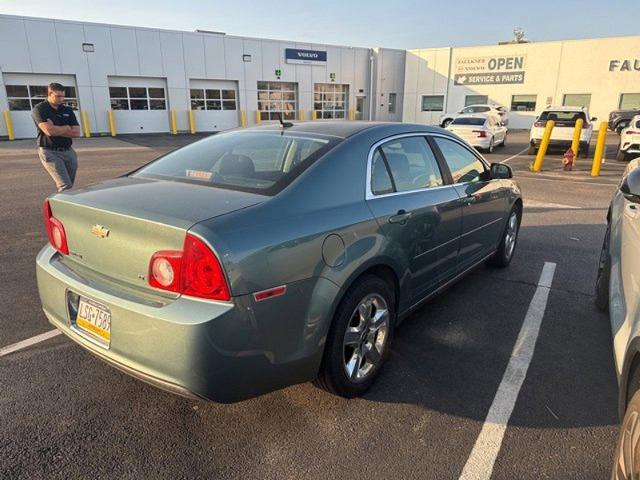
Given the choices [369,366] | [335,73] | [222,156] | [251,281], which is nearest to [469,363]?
[369,366]

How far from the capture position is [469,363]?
3.26 m

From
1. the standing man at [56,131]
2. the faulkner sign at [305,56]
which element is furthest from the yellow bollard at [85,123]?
the standing man at [56,131]

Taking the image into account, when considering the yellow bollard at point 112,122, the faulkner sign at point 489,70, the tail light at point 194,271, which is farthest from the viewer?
the faulkner sign at point 489,70

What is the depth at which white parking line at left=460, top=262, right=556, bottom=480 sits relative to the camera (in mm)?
2322

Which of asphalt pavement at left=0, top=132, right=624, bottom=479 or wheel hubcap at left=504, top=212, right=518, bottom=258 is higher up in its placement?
wheel hubcap at left=504, top=212, right=518, bottom=258

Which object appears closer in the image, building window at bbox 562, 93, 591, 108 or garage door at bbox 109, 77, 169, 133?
garage door at bbox 109, 77, 169, 133

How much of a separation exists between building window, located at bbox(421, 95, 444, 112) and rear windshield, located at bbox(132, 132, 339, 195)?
37.1 m

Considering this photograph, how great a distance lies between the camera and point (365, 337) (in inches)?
113

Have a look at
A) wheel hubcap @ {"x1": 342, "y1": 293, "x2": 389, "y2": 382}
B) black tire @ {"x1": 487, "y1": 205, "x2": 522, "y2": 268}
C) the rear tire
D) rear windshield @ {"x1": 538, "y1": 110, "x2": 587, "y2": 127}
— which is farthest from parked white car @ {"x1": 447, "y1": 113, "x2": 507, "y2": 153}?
wheel hubcap @ {"x1": 342, "y1": 293, "x2": 389, "y2": 382}

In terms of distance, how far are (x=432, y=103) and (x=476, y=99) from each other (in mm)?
3688

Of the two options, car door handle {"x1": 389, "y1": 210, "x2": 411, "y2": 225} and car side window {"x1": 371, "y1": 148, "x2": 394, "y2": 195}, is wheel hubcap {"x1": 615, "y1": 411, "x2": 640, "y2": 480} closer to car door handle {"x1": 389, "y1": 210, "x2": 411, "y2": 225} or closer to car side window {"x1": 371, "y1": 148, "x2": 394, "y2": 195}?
car door handle {"x1": 389, "y1": 210, "x2": 411, "y2": 225}

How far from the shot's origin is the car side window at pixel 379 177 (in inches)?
116

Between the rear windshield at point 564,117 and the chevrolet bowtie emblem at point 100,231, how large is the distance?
1743cm

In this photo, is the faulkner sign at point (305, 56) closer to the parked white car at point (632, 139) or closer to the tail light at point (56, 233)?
the parked white car at point (632, 139)
